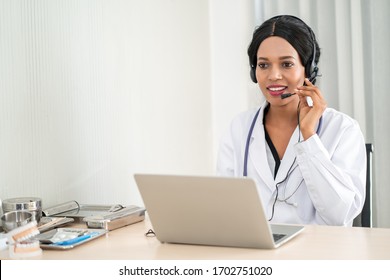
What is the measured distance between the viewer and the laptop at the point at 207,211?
4.02 feet

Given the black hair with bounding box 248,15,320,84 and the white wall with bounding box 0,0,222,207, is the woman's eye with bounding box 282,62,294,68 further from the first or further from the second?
the white wall with bounding box 0,0,222,207

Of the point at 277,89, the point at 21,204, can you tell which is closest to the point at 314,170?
the point at 277,89

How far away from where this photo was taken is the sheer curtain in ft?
8.75

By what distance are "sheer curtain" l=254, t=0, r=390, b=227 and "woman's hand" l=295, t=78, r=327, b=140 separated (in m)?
0.87

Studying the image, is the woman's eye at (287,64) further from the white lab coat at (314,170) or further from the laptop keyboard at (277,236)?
the laptop keyboard at (277,236)

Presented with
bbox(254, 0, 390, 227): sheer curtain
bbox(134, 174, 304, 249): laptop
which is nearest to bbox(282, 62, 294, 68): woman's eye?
bbox(134, 174, 304, 249): laptop

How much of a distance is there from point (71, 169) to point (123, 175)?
34 cm

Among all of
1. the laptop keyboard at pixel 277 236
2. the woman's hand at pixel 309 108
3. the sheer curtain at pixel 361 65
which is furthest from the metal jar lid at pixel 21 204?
the sheer curtain at pixel 361 65

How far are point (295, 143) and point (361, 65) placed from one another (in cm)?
100

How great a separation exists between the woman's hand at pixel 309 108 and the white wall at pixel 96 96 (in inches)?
28.4

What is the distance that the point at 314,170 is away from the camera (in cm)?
174

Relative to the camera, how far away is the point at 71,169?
1.93 m

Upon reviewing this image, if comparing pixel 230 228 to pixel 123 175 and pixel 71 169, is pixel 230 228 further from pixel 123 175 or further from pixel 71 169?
pixel 123 175

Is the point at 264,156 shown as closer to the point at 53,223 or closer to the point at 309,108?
the point at 309,108
